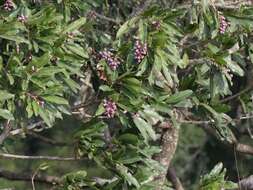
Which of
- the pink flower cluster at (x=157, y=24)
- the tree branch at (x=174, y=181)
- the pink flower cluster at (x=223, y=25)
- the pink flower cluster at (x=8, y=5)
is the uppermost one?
the pink flower cluster at (x=8, y=5)

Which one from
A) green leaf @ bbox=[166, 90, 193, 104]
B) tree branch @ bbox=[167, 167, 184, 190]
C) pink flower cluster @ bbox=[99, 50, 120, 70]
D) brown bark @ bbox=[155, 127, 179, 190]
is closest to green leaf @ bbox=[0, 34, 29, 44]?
pink flower cluster @ bbox=[99, 50, 120, 70]

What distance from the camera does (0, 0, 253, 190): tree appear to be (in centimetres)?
224

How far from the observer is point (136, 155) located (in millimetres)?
2520

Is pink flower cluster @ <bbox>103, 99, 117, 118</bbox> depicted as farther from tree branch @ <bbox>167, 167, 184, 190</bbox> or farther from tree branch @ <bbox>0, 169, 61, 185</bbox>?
tree branch @ <bbox>167, 167, 184, 190</bbox>

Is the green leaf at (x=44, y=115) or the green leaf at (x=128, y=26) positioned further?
the green leaf at (x=128, y=26)

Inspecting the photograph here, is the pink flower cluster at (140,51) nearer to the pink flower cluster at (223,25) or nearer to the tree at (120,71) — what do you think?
the tree at (120,71)

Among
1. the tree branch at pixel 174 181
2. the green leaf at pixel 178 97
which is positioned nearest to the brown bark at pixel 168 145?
the tree branch at pixel 174 181

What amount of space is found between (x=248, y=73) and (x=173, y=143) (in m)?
0.89

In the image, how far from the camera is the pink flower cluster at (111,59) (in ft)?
8.09

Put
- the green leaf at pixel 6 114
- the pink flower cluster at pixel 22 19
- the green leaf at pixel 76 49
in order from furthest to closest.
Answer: the green leaf at pixel 76 49
the pink flower cluster at pixel 22 19
the green leaf at pixel 6 114

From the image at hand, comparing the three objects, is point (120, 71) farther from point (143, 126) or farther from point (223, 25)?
point (223, 25)

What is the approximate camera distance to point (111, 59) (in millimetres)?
2479

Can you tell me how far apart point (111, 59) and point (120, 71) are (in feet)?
0.23

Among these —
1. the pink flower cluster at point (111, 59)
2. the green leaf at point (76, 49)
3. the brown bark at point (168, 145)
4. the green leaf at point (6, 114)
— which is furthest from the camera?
the brown bark at point (168, 145)
